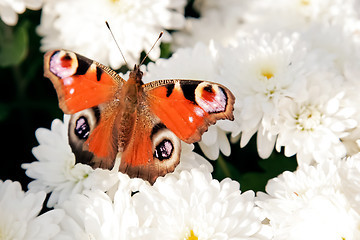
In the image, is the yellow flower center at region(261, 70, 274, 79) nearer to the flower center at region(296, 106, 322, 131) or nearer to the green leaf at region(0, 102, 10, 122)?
the flower center at region(296, 106, 322, 131)

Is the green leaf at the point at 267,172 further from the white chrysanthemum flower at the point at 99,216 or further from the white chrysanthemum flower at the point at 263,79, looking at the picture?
the white chrysanthemum flower at the point at 99,216

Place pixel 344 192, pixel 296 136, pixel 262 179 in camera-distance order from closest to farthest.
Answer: pixel 344 192
pixel 296 136
pixel 262 179

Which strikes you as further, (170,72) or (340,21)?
(340,21)

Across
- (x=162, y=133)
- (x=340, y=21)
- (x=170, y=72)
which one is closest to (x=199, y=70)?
(x=170, y=72)

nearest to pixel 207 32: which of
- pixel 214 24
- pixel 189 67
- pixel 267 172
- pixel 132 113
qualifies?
pixel 214 24

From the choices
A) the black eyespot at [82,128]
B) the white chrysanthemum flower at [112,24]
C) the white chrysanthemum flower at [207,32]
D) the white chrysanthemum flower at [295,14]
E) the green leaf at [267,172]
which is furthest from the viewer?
the white chrysanthemum flower at [207,32]

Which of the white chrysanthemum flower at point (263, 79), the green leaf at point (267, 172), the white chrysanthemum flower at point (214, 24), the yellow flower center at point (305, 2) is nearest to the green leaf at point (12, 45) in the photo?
the white chrysanthemum flower at point (214, 24)

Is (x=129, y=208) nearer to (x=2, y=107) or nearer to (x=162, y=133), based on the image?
(x=162, y=133)
